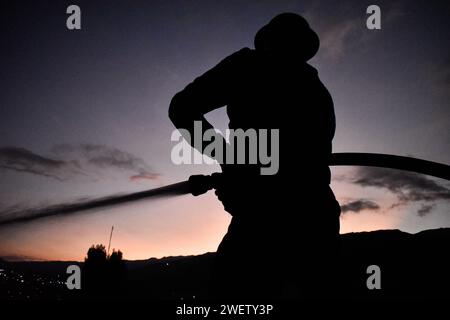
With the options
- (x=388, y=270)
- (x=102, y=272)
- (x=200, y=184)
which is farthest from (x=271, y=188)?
(x=102, y=272)

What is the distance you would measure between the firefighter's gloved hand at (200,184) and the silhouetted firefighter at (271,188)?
0.10 m

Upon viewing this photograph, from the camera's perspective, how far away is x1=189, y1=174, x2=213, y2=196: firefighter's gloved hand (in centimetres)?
246

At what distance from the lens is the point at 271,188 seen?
2.37 m

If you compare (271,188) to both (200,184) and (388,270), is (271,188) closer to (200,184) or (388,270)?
(200,184)

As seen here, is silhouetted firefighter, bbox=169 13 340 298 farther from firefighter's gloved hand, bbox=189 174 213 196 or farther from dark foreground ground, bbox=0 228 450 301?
dark foreground ground, bbox=0 228 450 301

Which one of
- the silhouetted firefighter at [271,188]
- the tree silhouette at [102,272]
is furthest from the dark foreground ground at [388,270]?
the silhouetted firefighter at [271,188]

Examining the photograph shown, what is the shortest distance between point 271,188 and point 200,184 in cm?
59

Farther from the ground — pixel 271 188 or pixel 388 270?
pixel 271 188

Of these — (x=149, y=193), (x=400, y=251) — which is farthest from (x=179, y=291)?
(x=149, y=193)

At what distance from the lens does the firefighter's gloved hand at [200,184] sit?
2.46m

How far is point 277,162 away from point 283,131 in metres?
0.27

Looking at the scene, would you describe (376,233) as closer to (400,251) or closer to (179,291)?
(400,251)

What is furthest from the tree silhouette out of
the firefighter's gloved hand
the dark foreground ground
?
the firefighter's gloved hand
